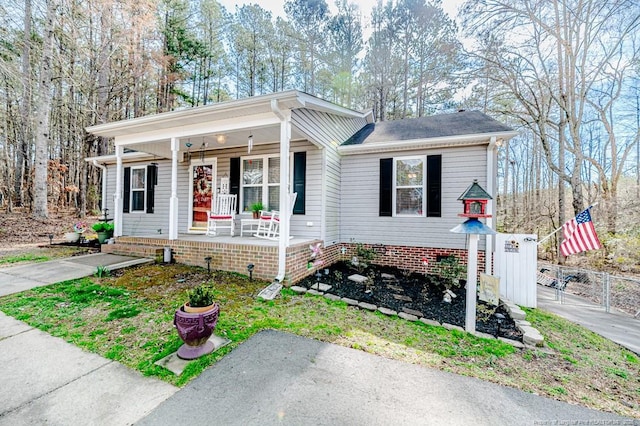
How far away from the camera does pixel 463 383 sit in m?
2.29

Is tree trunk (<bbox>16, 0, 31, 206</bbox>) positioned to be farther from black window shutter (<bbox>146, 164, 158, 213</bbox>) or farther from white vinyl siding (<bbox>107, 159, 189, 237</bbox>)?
black window shutter (<bbox>146, 164, 158, 213</bbox>)

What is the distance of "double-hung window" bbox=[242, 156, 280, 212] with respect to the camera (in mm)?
6656

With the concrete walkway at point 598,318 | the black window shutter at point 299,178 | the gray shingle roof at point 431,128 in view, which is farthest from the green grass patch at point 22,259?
the concrete walkway at point 598,318

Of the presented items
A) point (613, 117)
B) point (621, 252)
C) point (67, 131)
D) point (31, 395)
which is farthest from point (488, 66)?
point (67, 131)

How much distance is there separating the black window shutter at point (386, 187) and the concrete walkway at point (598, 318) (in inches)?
138

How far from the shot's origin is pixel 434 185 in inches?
239

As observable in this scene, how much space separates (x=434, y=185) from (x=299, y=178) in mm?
3066

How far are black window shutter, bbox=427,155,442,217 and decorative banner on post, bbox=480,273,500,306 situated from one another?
237cm

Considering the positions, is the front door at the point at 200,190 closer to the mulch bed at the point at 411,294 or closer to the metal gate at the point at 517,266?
the mulch bed at the point at 411,294

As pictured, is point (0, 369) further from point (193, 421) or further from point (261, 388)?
point (261, 388)

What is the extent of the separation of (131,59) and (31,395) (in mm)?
14372

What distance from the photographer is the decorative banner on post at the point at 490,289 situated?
3.73 metres

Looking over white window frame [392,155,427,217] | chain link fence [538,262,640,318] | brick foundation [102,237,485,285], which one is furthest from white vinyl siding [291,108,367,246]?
chain link fence [538,262,640,318]

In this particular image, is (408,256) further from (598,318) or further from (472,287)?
(598,318)
